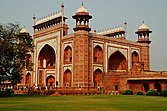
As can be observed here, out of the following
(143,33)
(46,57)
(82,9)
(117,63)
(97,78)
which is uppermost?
(82,9)

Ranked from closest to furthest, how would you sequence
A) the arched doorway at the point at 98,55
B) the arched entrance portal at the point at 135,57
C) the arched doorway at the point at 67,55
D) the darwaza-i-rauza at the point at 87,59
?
the darwaza-i-rauza at the point at 87,59
the arched doorway at the point at 98,55
the arched doorway at the point at 67,55
the arched entrance portal at the point at 135,57

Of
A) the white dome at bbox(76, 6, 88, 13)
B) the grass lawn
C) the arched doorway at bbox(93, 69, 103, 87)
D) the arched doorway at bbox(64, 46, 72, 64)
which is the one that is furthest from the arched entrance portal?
the grass lawn

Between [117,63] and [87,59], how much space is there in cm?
820

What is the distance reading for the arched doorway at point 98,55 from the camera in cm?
3120

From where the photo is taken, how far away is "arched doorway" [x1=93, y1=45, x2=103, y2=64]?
31203 millimetres

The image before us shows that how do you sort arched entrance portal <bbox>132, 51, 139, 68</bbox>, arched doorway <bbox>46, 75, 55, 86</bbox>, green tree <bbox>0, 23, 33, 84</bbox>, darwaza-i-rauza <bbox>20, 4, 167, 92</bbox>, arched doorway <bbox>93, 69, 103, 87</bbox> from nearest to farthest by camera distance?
green tree <bbox>0, 23, 33, 84</bbox> < darwaza-i-rauza <bbox>20, 4, 167, 92</bbox> < arched doorway <bbox>93, 69, 103, 87</bbox> < arched doorway <bbox>46, 75, 55, 86</bbox> < arched entrance portal <bbox>132, 51, 139, 68</bbox>

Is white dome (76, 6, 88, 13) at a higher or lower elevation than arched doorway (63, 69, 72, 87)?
higher

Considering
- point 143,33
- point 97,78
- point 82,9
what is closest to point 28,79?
point 97,78

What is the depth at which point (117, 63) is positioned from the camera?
36406 mm

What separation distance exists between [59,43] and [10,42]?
11.3m

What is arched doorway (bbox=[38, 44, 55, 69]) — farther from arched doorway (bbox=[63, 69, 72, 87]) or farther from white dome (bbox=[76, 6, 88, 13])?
white dome (bbox=[76, 6, 88, 13])

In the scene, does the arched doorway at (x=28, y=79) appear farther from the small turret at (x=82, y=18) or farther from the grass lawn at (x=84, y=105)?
the grass lawn at (x=84, y=105)

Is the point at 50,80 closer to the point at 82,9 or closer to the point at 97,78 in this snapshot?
the point at 97,78

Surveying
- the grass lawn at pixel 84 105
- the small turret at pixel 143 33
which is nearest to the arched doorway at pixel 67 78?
the small turret at pixel 143 33
